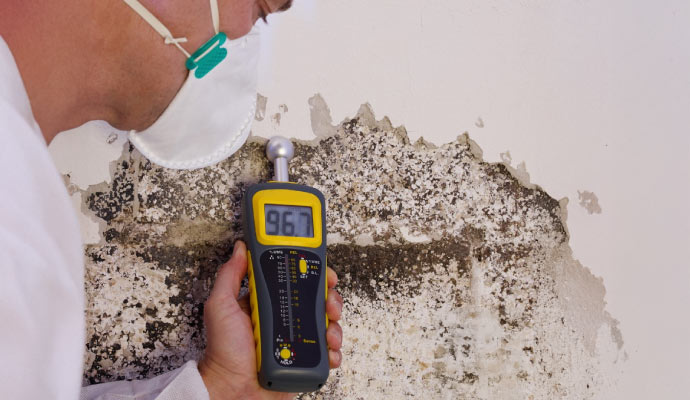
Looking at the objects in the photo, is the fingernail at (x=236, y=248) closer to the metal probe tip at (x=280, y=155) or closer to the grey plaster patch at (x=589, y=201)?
the metal probe tip at (x=280, y=155)

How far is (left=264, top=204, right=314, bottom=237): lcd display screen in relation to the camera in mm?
872

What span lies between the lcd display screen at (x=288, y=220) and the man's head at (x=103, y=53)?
0.77 ft

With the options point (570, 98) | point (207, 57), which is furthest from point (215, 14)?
point (570, 98)

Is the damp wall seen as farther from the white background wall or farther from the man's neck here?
the man's neck

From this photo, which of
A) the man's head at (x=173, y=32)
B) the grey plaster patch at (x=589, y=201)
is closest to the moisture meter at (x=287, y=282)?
the man's head at (x=173, y=32)

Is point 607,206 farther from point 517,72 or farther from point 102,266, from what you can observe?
point 102,266

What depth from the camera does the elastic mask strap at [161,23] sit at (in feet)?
2.36

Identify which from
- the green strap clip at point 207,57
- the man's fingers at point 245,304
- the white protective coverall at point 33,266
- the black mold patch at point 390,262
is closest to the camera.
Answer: the white protective coverall at point 33,266

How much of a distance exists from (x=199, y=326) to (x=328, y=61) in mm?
535

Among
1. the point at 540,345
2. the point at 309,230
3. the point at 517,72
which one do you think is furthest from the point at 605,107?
the point at 309,230

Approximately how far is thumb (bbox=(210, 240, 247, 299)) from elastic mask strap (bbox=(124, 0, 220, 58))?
32 cm

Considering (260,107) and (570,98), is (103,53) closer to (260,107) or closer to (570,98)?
(260,107)

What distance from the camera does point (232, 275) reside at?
87 cm

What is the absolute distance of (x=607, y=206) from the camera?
1074 mm
